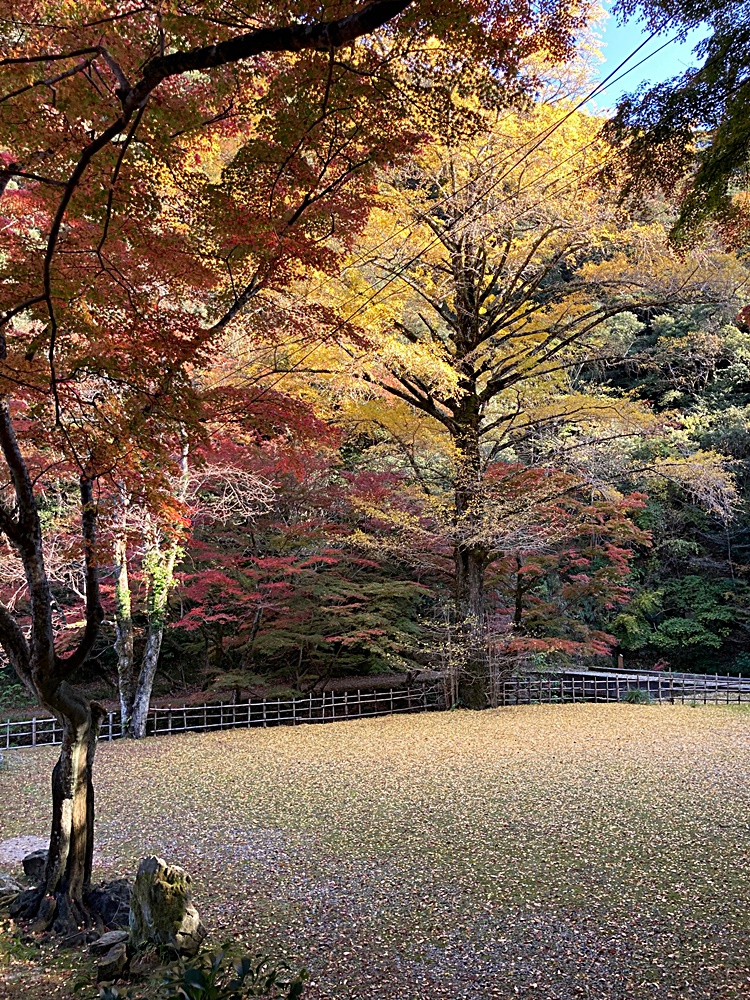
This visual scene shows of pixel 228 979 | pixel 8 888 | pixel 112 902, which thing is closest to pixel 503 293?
pixel 112 902

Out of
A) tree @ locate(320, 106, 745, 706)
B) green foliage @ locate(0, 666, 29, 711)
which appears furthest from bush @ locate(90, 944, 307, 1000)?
green foliage @ locate(0, 666, 29, 711)

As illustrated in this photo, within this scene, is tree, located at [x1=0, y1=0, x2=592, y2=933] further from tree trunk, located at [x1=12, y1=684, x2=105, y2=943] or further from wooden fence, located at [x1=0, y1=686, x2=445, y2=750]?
wooden fence, located at [x1=0, y1=686, x2=445, y2=750]

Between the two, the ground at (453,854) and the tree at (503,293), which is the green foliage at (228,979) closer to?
the ground at (453,854)

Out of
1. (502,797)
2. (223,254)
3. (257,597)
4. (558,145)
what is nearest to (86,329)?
(223,254)

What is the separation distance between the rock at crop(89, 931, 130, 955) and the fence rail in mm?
6824

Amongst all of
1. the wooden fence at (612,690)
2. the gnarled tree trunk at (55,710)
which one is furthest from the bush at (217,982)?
the wooden fence at (612,690)

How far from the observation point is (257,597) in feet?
36.4

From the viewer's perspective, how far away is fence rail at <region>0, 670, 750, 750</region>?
1034 centimetres

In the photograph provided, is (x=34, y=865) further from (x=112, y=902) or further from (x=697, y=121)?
(x=697, y=121)

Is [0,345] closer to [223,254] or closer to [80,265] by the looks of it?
[80,265]

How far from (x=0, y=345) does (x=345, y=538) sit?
7860mm

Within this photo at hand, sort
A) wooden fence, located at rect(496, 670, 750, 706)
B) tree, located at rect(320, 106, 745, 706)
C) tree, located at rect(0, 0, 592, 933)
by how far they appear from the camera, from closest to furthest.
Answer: tree, located at rect(0, 0, 592, 933)
tree, located at rect(320, 106, 745, 706)
wooden fence, located at rect(496, 670, 750, 706)

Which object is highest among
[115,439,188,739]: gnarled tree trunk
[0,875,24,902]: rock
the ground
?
[115,439,188,739]: gnarled tree trunk

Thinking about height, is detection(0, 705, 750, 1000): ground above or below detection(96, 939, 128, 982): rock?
below
